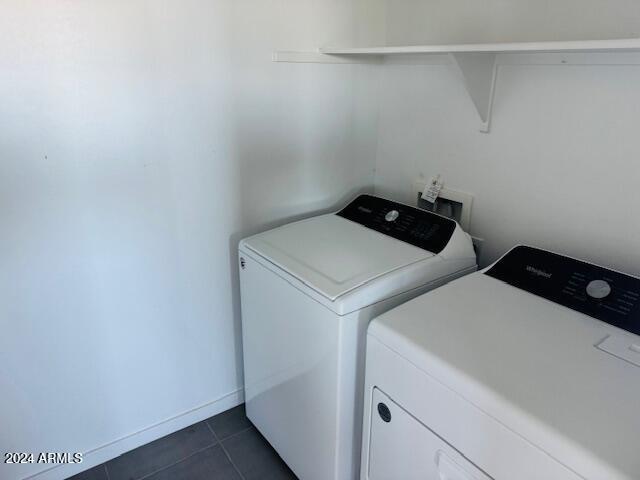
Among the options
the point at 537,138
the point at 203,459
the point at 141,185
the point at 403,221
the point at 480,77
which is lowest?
the point at 203,459

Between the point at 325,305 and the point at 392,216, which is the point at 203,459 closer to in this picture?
the point at 325,305

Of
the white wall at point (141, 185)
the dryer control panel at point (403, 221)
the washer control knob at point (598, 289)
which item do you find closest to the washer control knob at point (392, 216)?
the dryer control panel at point (403, 221)

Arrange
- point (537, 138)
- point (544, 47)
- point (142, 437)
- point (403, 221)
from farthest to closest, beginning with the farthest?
1. point (142, 437)
2. point (403, 221)
3. point (537, 138)
4. point (544, 47)

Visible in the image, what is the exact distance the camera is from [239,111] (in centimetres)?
166

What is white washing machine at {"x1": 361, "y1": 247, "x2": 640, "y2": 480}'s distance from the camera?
820 mm

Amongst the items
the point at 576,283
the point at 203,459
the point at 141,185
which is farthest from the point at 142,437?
the point at 576,283

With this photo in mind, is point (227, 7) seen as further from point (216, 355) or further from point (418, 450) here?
point (418, 450)

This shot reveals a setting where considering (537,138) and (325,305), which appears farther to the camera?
(537,138)

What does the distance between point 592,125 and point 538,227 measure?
35 cm

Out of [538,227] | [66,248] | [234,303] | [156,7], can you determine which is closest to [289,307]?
[234,303]

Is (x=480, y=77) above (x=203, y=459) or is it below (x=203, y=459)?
above

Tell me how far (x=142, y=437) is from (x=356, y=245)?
1.14m

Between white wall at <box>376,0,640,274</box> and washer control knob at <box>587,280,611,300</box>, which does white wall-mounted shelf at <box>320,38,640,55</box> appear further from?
washer control knob at <box>587,280,611,300</box>

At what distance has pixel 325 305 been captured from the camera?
1.27 metres
